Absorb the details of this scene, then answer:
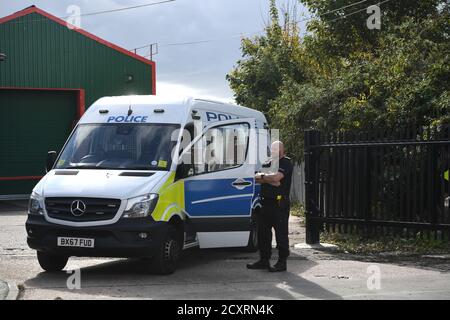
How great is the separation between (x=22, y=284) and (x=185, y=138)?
9.52 ft

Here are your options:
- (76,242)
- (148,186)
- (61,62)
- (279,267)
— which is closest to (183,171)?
(148,186)

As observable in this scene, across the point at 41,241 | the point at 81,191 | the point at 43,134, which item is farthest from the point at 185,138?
the point at 43,134

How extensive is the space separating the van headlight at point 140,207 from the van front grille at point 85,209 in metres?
0.14

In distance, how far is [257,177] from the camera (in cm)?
1005

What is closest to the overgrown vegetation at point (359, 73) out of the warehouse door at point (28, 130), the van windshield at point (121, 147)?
the van windshield at point (121, 147)

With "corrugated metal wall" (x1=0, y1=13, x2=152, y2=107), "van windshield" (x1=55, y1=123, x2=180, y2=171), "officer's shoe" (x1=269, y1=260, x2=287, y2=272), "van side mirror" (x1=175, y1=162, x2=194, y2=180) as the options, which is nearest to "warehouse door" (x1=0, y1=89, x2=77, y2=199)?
"corrugated metal wall" (x1=0, y1=13, x2=152, y2=107)

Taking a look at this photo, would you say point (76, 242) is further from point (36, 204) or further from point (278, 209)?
point (278, 209)

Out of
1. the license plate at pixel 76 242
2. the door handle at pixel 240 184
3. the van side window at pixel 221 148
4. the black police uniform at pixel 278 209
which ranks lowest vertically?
the license plate at pixel 76 242

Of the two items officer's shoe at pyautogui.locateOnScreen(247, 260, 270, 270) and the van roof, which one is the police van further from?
officer's shoe at pyautogui.locateOnScreen(247, 260, 270, 270)

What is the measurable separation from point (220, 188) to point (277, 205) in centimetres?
96

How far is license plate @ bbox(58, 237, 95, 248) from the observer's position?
914 centimetres

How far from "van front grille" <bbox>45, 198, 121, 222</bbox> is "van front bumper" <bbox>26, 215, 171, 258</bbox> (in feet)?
0.42

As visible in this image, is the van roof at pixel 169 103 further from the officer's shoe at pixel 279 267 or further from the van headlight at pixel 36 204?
the officer's shoe at pixel 279 267

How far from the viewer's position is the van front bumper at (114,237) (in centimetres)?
909
